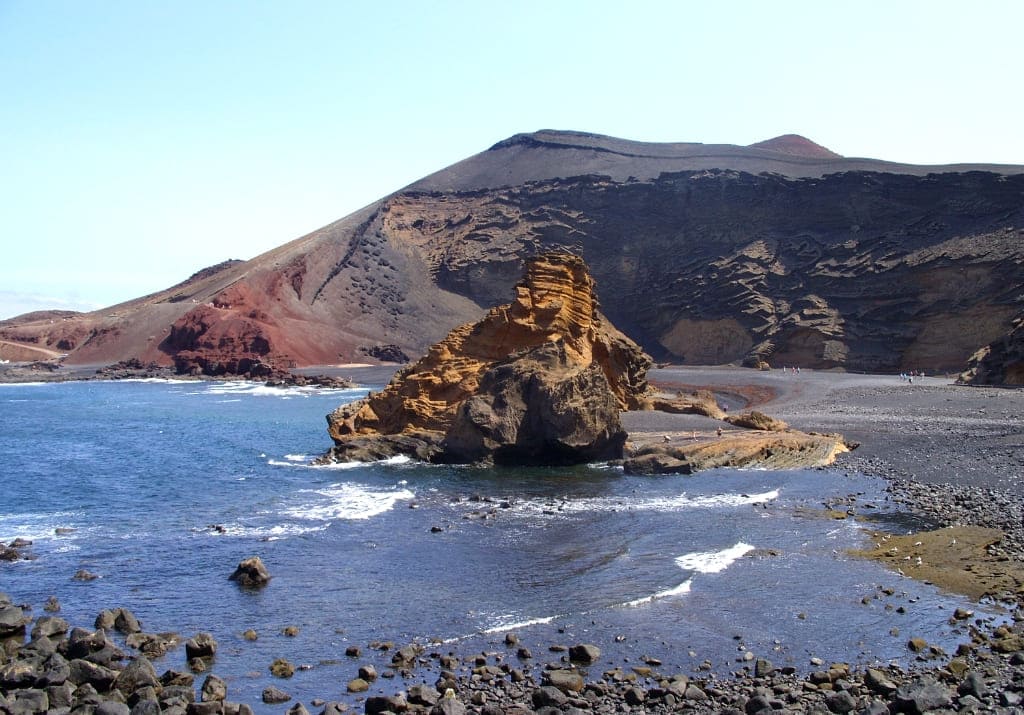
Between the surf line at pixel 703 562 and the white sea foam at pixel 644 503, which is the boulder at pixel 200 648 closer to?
the surf line at pixel 703 562

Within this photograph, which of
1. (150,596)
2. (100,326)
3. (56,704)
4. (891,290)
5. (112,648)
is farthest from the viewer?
(100,326)

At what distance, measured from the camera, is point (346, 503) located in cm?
2973

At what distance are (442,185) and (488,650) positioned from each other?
119m

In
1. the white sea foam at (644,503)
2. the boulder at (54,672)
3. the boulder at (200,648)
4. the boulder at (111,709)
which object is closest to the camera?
the boulder at (111,709)

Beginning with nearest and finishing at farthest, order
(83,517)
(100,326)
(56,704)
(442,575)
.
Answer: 1. (56,704)
2. (442,575)
3. (83,517)
4. (100,326)

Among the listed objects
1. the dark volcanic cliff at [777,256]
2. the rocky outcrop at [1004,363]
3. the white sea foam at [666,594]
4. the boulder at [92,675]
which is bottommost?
the white sea foam at [666,594]

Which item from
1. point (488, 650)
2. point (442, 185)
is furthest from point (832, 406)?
point (442, 185)

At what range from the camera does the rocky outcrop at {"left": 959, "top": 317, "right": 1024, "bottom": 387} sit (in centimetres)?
5603

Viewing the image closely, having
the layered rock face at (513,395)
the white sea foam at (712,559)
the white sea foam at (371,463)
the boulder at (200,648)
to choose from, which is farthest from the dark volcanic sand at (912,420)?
the boulder at (200,648)

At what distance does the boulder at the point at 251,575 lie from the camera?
20688 mm

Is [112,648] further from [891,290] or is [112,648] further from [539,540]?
[891,290]

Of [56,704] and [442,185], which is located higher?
[442,185]

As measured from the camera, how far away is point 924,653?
16094 mm

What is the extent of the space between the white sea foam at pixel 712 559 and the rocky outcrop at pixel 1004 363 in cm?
4047
